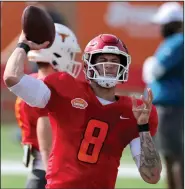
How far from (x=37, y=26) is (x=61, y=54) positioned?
0.91 metres

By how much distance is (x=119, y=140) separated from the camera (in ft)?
12.5

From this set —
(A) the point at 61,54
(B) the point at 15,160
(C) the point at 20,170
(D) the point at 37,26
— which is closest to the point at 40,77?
(A) the point at 61,54

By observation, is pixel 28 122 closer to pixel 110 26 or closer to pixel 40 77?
pixel 40 77

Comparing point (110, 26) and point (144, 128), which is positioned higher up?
point (110, 26)

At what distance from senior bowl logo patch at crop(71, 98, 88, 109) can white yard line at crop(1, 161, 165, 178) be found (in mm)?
5335

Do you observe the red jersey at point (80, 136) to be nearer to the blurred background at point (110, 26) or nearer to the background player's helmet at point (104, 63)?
the background player's helmet at point (104, 63)

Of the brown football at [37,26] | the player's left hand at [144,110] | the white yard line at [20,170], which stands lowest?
the white yard line at [20,170]

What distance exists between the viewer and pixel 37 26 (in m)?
3.84

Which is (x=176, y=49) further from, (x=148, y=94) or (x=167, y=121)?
(x=148, y=94)

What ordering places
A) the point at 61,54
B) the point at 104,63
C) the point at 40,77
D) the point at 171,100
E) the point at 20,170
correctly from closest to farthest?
the point at 104,63 < the point at 40,77 < the point at 61,54 < the point at 171,100 < the point at 20,170

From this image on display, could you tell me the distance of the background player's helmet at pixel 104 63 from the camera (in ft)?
12.3

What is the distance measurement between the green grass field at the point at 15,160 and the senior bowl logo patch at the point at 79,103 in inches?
180

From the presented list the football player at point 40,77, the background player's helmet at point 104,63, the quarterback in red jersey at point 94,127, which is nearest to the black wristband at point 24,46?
the quarterback in red jersey at point 94,127

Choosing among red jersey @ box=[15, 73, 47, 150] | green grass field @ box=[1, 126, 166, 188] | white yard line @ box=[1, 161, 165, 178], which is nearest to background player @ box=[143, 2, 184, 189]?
green grass field @ box=[1, 126, 166, 188]
